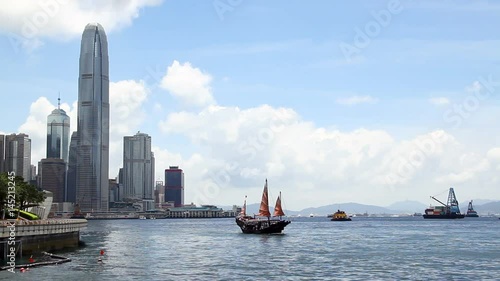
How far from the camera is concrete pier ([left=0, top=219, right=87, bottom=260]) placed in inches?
3287

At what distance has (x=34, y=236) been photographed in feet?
306

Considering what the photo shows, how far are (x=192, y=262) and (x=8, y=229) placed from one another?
2603 centimetres

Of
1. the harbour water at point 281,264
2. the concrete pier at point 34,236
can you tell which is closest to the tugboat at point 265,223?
the harbour water at point 281,264

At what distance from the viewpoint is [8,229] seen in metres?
83.5

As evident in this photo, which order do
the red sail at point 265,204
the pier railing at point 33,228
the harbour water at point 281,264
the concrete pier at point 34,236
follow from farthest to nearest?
the red sail at point 265,204 < the concrete pier at point 34,236 < the pier railing at point 33,228 < the harbour water at point 281,264

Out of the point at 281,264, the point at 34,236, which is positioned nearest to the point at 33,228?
the point at 34,236

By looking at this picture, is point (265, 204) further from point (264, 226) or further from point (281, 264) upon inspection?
point (281, 264)

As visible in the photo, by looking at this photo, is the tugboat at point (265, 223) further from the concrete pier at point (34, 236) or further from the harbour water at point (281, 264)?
the concrete pier at point (34, 236)

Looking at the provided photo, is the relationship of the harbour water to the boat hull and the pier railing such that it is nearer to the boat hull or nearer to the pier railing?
→ the pier railing

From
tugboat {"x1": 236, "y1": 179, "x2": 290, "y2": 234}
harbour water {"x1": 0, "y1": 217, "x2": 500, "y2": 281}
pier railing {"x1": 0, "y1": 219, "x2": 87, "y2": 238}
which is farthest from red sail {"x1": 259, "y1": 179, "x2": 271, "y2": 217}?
pier railing {"x1": 0, "y1": 219, "x2": 87, "y2": 238}

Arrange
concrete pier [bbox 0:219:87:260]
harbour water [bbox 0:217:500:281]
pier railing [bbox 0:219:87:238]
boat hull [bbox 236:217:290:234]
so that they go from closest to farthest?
harbour water [bbox 0:217:500:281], pier railing [bbox 0:219:87:238], concrete pier [bbox 0:219:87:260], boat hull [bbox 236:217:290:234]

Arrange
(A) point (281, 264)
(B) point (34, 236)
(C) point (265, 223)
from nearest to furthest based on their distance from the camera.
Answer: (A) point (281, 264) → (B) point (34, 236) → (C) point (265, 223)

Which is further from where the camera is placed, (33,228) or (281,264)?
(33,228)

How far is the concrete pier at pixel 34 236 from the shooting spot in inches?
3287
